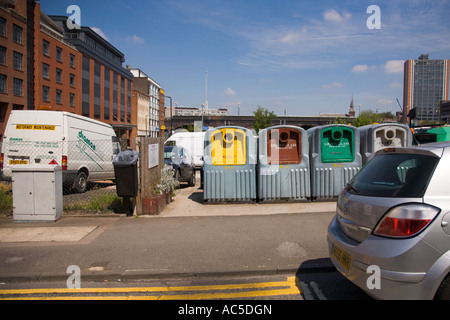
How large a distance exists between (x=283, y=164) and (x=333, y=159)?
135 centimetres

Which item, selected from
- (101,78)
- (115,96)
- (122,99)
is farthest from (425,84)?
(122,99)

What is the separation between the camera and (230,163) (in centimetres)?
805

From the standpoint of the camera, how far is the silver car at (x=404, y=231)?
2516mm

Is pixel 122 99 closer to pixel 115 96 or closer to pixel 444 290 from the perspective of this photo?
pixel 115 96

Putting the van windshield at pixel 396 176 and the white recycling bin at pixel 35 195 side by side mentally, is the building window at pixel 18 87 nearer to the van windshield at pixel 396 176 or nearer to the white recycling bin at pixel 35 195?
the white recycling bin at pixel 35 195

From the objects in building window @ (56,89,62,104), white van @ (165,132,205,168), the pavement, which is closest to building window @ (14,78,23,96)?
building window @ (56,89,62,104)

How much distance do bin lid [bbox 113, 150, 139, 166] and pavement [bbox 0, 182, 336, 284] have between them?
1.26 m

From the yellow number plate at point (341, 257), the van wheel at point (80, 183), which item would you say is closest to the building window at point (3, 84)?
A: the van wheel at point (80, 183)

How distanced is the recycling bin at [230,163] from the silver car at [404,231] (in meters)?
4.85

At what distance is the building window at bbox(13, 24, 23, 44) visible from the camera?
119 feet

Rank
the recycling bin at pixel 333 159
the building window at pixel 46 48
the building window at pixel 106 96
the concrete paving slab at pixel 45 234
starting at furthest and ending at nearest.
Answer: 1. the building window at pixel 106 96
2. the building window at pixel 46 48
3. the recycling bin at pixel 333 159
4. the concrete paving slab at pixel 45 234

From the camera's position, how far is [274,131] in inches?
320

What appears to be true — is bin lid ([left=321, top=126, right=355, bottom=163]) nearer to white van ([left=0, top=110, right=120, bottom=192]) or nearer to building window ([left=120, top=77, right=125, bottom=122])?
white van ([left=0, top=110, right=120, bottom=192])
